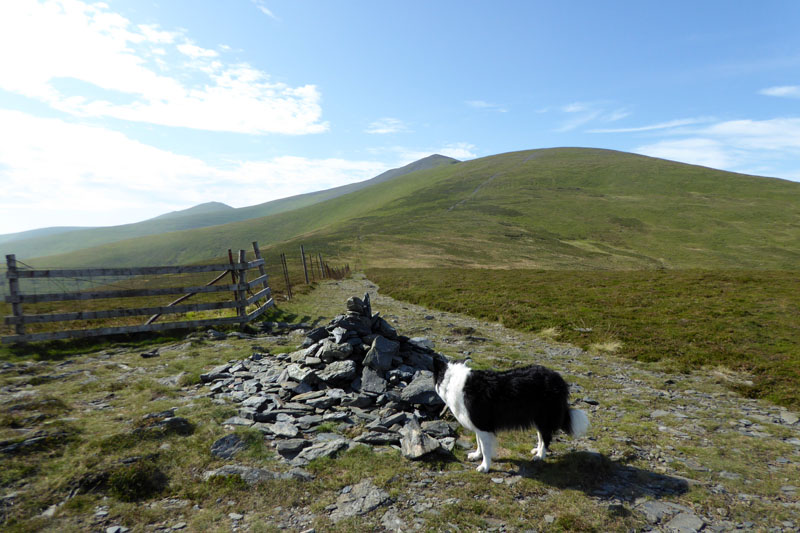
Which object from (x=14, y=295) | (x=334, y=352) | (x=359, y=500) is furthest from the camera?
Result: (x=14, y=295)

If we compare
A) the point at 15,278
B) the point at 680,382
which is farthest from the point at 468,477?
the point at 15,278

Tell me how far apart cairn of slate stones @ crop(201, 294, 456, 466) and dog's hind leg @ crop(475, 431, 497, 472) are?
73cm

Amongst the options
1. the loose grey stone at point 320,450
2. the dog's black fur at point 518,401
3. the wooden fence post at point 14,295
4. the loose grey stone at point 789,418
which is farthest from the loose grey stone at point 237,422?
the loose grey stone at point 789,418

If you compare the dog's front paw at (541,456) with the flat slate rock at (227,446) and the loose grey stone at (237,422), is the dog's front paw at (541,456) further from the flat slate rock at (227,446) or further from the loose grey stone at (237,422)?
the loose grey stone at (237,422)

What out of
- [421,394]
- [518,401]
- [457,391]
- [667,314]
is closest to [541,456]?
[518,401]

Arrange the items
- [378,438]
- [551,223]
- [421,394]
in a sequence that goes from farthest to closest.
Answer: [551,223]
[421,394]
[378,438]

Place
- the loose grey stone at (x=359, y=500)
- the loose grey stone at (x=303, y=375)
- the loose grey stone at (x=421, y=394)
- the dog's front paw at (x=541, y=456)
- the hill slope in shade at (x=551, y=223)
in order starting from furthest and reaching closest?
the hill slope in shade at (x=551, y=223) → the loose grey stone at (x=303, y=375) → the loose grey stone at (x=421, y=394) → the dog's front paw at (x=541, y=456) → the loose grey stone at (x=359, y=500)

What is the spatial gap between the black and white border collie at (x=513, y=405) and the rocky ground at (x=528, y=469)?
0.63 m

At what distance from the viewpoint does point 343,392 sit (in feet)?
27.8

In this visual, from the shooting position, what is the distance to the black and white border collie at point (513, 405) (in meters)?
5.92

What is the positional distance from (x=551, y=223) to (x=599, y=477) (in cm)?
10305

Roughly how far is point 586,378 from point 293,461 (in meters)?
8.77

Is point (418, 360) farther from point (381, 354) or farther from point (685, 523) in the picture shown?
point (685, 523)

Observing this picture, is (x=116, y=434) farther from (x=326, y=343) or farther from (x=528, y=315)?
(x=528, y=315)
